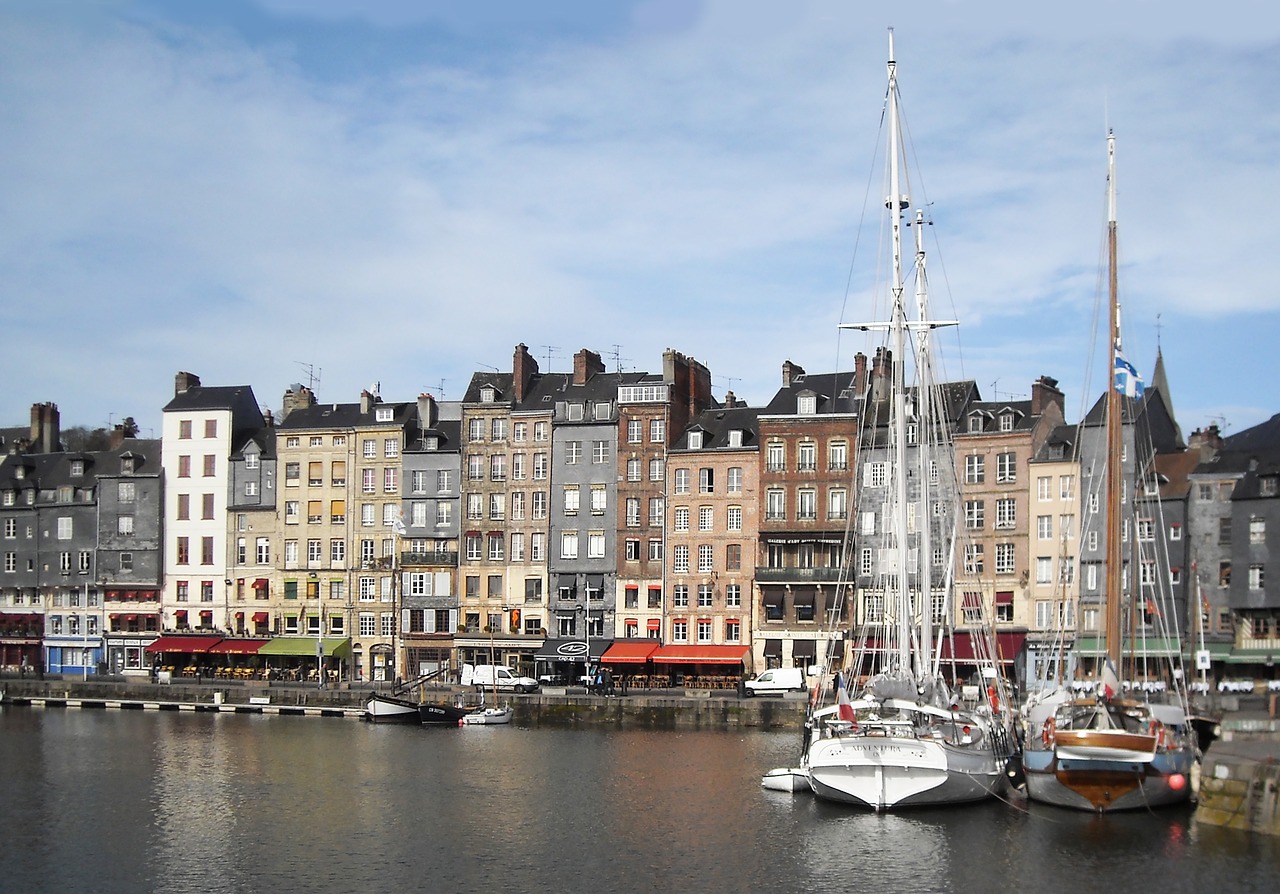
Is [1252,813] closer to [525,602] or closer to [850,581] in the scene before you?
[850,581]

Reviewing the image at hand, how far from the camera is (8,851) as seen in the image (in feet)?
137

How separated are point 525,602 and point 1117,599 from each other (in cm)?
4888

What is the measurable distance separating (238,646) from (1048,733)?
62930mm

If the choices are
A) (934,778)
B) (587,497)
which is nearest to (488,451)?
(587,497)

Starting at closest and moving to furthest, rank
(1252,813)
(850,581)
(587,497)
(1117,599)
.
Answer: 1. (1252,813)
2. (1117,599)
3. (850,581)
4. (587,497)

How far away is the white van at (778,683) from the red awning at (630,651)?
8436mm

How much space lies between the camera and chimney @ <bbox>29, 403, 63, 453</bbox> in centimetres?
11348

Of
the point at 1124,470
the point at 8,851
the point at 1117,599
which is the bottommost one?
the point at 8,851

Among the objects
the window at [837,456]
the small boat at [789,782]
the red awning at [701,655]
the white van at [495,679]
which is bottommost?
the small boat at [789,782]

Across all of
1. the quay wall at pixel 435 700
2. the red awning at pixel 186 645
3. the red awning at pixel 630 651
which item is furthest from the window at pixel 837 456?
the red awning at pixel 186 645

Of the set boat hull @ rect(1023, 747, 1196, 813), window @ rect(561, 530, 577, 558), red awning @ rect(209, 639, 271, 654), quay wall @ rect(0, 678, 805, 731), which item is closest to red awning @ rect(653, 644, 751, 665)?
quay wall @ rect(0, 678, 805, 731)

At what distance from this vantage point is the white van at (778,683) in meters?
80.0

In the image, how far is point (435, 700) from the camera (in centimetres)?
8275

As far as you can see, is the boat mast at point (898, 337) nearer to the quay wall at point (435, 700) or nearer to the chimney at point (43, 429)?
the quay wall at point (435, 700)
